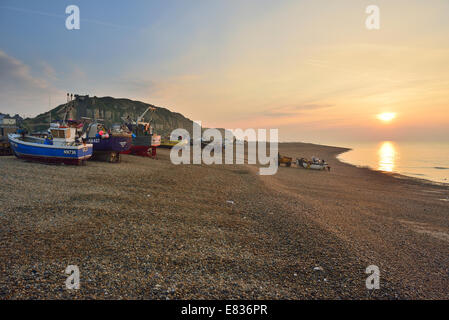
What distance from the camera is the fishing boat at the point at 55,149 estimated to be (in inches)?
695

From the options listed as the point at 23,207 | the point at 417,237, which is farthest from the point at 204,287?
the point at 417,237

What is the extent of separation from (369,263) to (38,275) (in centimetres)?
849

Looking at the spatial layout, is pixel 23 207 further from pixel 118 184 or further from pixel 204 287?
pixel 204 287

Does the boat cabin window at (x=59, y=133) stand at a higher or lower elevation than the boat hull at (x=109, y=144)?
higher

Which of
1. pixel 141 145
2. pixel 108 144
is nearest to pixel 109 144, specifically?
pixel 108 144

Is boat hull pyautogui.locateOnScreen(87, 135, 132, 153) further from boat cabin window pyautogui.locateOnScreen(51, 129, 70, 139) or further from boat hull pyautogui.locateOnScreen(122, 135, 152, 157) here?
boat hull pyautogui.locateOnScreen(122, 135, 152, 157)

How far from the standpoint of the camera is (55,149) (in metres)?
17.6

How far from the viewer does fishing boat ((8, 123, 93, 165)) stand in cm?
1764

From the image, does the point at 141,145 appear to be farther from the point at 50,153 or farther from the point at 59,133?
the point at 50,153
